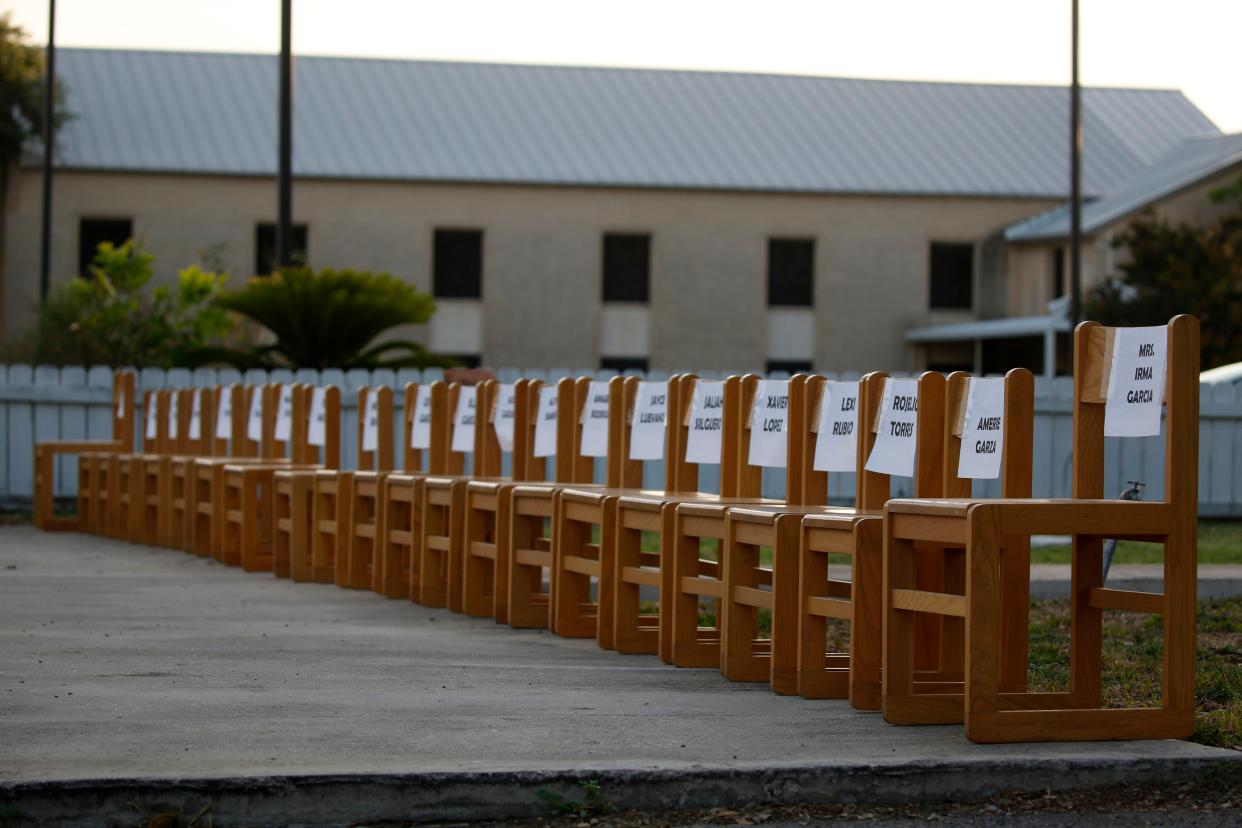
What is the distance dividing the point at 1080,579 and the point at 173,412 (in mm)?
11826

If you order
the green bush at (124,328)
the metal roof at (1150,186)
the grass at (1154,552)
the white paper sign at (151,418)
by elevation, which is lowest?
the grass at (1154,552)

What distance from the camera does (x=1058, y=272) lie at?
41.8m

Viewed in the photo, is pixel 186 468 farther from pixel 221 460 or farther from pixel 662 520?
pixel 662 520

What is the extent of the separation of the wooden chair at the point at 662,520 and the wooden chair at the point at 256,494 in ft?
16.3

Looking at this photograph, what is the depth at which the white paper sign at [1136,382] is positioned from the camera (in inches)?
238

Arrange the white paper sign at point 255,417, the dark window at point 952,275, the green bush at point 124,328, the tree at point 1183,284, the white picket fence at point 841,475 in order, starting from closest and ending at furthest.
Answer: the white paper sign at point 255,417
the white picket fence at point 841,475
the green bush at point 124,328
the tree at point 1183,284
the dark window at point 952,275

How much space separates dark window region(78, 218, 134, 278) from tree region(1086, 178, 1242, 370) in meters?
20.0

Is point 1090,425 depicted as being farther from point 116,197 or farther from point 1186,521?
point 116,197

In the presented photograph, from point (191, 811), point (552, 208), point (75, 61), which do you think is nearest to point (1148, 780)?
point (191, 811)

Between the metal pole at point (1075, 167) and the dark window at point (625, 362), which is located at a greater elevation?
the metal pole at point (1075, 167)

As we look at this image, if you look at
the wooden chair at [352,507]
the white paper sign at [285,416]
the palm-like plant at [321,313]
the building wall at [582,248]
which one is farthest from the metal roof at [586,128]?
the wooden chair at [352,507]

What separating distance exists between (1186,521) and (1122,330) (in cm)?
68

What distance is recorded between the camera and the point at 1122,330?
6258mm

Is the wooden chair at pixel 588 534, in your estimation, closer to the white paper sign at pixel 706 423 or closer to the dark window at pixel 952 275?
the white paper sign at pixel 706 423
